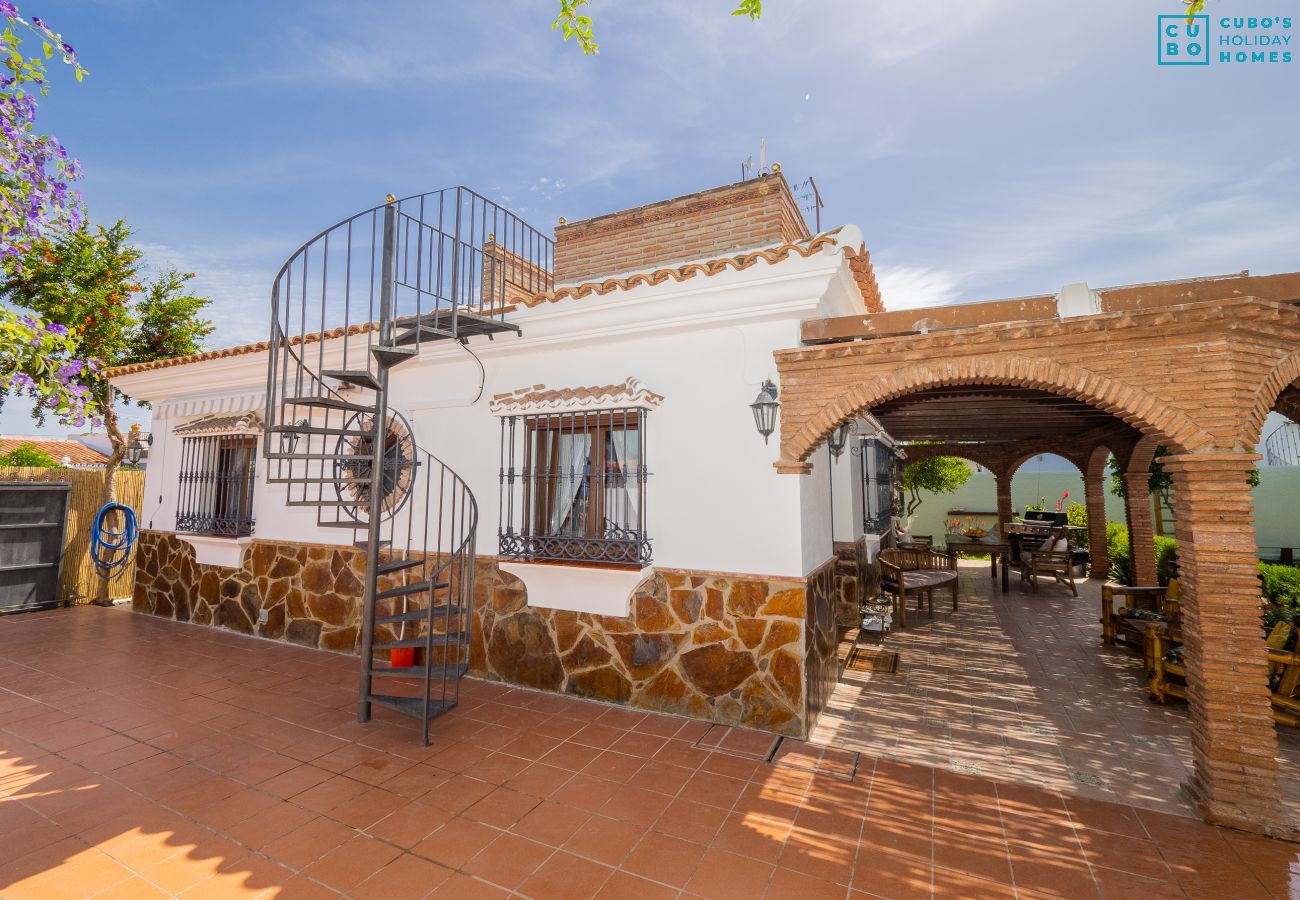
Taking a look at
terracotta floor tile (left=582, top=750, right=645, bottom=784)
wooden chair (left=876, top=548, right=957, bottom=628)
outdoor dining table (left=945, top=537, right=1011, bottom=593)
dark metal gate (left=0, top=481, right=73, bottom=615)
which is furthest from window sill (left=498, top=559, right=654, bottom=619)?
outdoor dining table (left=945, top=537, right=1011, bottom=593)

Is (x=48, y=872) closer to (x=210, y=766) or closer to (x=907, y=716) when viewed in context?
(x=210, y=766)

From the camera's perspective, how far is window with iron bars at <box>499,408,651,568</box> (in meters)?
4.76

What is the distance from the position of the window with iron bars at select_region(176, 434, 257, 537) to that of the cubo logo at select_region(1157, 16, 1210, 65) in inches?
396

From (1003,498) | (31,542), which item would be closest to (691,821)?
(31,542)

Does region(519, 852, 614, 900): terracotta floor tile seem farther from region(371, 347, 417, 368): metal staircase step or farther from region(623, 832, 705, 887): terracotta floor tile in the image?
region(371, 347, 417, 368): metal staircase step

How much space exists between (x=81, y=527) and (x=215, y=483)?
11.7ft

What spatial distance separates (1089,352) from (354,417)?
6638mm

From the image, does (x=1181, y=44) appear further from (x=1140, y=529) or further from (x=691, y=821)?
(x=1140, y=529)

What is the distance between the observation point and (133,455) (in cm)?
1017

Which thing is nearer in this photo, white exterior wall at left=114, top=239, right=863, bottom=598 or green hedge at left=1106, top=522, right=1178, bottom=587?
white exterior wall at left=114, top=239, right=863, bottom=598

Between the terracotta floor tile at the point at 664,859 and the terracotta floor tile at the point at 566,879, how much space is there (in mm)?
150

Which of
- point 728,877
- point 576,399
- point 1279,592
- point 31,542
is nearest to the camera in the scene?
point 728,877

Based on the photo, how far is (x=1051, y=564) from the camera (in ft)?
33.4

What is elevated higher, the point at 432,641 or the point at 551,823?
the point at 432,641
